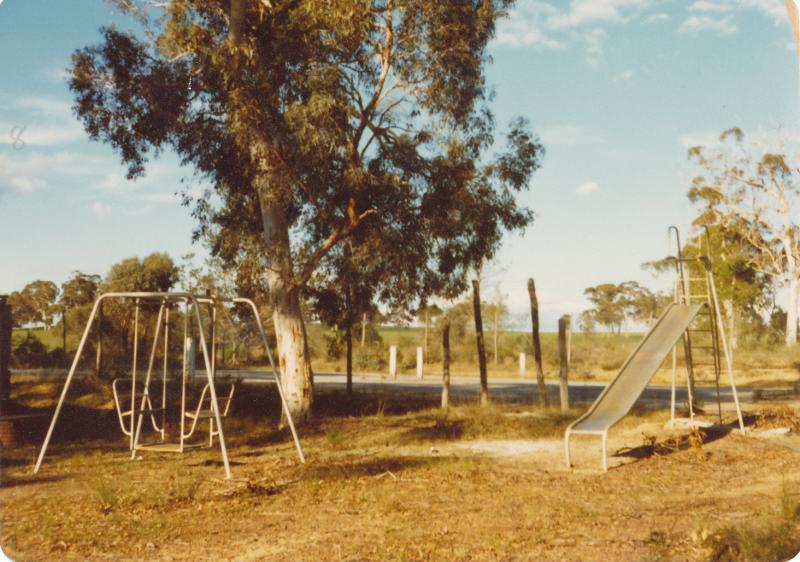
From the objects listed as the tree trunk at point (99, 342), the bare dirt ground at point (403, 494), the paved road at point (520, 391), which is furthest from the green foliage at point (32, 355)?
the bare dirt ground at point (403, 494)

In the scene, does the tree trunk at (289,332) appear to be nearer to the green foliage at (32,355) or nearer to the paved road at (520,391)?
the paved road at (520,391)

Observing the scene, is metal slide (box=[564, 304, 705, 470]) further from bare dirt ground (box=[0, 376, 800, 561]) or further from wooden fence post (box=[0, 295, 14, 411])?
wooden fence post (box=[0, 295, 14, 411])

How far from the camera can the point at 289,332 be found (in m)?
13.3

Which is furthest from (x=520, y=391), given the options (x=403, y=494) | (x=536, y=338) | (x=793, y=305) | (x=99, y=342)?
(x=793, y=305)

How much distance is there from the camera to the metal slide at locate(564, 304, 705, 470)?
9.30 meters

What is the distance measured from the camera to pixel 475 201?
13406mm

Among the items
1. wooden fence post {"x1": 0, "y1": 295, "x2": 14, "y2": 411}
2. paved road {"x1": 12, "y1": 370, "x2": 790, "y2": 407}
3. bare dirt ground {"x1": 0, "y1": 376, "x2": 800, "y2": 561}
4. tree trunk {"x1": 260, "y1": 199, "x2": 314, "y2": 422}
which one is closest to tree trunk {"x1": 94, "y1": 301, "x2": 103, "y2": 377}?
wooden fence post {"x1": 0, "y1": 295, "x2": 14, "y2": 411}

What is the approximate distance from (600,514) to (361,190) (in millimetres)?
7357

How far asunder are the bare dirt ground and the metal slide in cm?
53

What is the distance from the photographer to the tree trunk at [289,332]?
1320 cm

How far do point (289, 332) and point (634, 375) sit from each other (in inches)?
229

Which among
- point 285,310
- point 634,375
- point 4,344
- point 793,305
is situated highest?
point 793,305

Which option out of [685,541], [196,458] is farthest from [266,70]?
[685,541]

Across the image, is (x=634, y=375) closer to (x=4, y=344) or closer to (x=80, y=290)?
(x=4, y=344)
